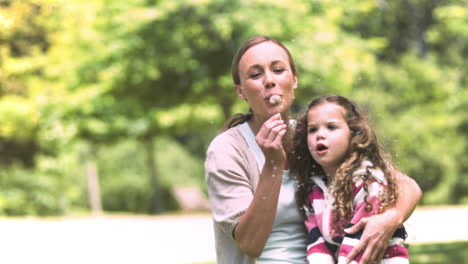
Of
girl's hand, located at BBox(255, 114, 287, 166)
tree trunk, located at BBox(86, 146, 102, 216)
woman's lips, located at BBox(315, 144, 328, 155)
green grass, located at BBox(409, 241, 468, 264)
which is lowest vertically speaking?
green grass, located at BBox(409, 241, 468, 264)

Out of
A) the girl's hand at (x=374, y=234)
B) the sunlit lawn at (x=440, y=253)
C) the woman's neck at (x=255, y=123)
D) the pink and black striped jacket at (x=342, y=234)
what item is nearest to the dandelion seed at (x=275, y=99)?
the woman's neck at (x=255, y=123)

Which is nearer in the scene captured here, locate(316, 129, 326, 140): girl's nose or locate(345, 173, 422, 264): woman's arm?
locate(345, 173, 422, 264): woman's arm

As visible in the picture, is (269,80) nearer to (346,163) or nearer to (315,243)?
(346,163)

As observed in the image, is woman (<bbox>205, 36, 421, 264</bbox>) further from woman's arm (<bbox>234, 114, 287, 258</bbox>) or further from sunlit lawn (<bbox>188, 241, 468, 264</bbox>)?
sunlit lawn (<bbox>188, 241, 468, 264</bbox>)

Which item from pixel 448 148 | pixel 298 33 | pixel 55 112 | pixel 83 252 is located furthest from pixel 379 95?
pixel 83 252

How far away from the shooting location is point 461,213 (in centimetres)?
1622

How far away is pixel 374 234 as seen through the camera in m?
2.38

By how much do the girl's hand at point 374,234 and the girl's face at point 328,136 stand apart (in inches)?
10.8

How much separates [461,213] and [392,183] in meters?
14.6

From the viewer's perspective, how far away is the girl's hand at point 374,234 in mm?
2371

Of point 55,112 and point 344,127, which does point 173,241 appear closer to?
point 55,112

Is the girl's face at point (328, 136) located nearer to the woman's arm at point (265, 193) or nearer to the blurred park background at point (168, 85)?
the woman's arm at point (265, 193)

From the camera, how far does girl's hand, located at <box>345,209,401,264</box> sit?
93.4 inches

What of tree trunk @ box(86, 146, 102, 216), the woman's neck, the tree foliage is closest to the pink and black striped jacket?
the woman's neck
